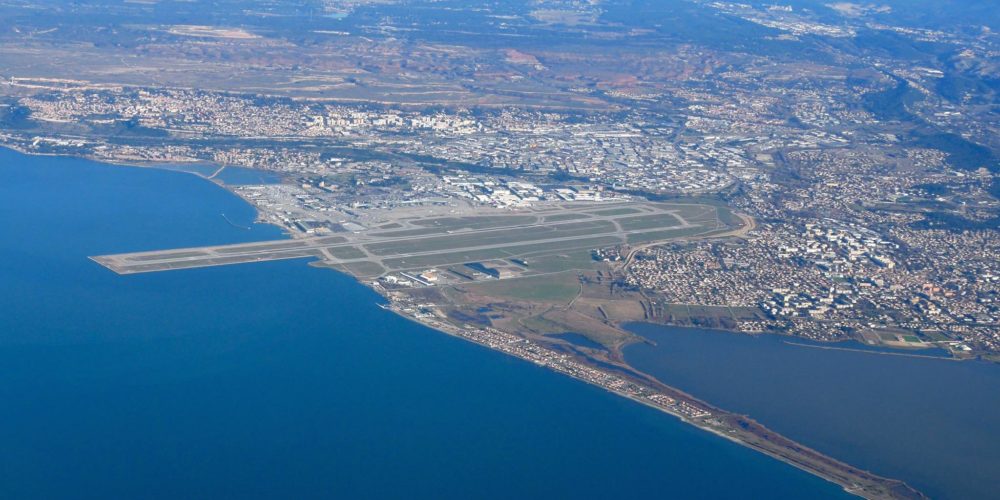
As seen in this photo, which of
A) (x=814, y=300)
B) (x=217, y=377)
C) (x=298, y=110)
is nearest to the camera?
(x=217, y=377)

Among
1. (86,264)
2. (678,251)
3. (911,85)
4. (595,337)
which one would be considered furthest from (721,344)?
(911,85)

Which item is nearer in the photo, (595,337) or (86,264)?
(595,337)

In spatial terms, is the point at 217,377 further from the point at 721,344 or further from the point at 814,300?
the point at 814,300

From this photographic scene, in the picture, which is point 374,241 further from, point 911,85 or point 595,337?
point 911,85

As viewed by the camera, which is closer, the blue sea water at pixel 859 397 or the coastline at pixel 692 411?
the coastline at pixel 692 411

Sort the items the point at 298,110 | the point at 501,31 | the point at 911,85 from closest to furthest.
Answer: the point at 298,110, the point at 911,85, the point at 501,31

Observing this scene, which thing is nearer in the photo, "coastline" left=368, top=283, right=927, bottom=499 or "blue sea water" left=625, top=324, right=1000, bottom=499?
"coastline" left=368, top=283, right=927, bottom=499

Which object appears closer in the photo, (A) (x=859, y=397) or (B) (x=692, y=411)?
(B) (x=692, y=411)
